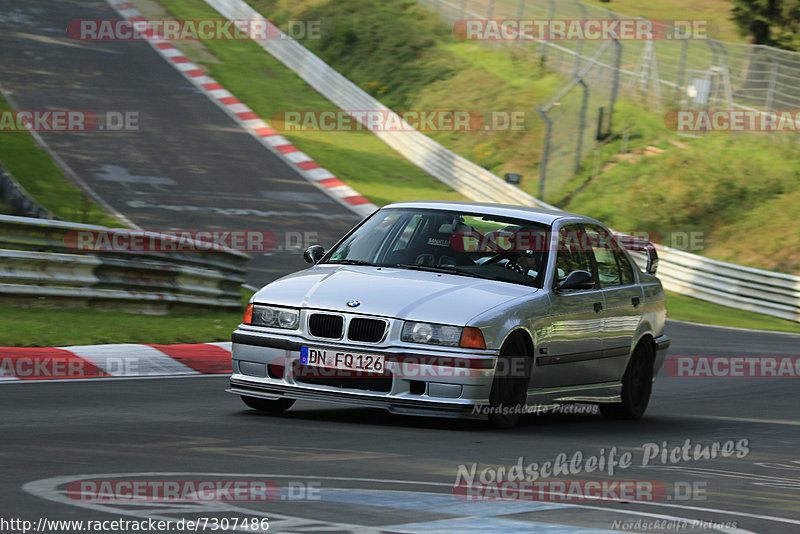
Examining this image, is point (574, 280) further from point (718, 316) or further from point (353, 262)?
point (718, 316)

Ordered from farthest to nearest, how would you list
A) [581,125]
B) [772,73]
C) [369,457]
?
1. [581,125]
2. [772,73]
3. [369,457]

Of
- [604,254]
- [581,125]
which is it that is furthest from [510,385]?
[581,125]

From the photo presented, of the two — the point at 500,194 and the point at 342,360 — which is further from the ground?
the point at 500,194

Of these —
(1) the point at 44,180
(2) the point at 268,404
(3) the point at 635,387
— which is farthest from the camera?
(1) the point at 44,180

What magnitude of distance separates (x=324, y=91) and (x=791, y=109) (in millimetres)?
13070

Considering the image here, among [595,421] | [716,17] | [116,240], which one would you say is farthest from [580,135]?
[716,17]

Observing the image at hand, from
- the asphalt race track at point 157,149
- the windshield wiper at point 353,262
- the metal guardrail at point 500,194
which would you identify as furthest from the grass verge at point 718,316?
the windshield wiper at point 353,262

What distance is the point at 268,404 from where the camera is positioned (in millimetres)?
8484

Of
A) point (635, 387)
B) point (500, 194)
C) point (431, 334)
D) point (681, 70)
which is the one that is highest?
point (681, 70)

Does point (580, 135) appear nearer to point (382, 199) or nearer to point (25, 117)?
point (382, 199)

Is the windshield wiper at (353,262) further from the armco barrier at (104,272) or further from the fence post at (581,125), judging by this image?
the fence post at (581,125)

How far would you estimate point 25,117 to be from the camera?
90.5ft

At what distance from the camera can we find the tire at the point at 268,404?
27.8 feet

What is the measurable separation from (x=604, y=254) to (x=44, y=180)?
608 inches
